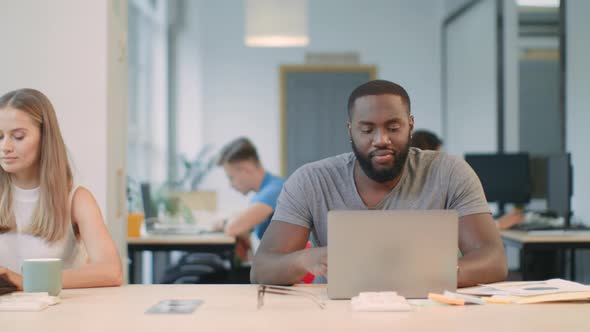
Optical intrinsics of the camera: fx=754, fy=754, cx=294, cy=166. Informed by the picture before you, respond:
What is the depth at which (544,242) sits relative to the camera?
4.43 m

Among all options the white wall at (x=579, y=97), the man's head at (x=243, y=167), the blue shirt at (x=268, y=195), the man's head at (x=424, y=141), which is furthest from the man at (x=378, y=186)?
the white wall at (x=579, y=97)

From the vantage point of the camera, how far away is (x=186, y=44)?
8.28 metres

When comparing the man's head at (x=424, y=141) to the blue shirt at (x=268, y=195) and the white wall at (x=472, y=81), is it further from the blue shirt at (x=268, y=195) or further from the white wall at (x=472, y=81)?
the white wall at (x=472, y=81)

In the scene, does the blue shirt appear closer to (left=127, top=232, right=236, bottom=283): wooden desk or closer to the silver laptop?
(left=127, top=232, right=236, bottom=283): wooden desk

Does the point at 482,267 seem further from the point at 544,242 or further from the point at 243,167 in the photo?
the point at 243,167

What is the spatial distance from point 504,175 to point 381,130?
364cm

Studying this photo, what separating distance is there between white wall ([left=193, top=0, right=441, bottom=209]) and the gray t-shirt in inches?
248

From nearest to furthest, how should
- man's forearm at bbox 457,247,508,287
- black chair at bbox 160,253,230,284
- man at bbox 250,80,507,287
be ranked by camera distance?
man's forearm at bbox 457,247,508,287
man at bbox 250,80,507,287
black chair at bbox 160,253,230,284

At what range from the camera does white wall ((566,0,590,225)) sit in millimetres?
5234

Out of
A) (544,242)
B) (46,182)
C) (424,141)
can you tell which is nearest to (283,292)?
(46,182)

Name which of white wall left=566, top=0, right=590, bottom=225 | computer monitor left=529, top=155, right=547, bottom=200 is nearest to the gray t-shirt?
white wall left=566, top=0, right=590, bottom=225

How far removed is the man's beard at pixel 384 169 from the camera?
2.24 metres

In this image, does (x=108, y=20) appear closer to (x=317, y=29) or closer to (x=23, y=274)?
(x=23, y=274)

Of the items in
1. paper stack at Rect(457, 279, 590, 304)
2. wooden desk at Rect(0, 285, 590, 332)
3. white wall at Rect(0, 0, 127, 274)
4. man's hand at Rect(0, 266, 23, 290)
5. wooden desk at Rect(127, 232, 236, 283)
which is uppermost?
white wall at Rect(0, 0, 127, 274)
